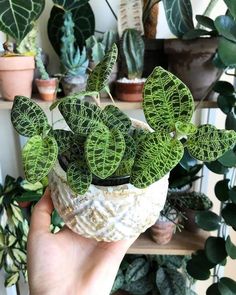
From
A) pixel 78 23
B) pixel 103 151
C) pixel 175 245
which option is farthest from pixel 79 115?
pixel 175 245

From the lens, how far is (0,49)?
0.96m

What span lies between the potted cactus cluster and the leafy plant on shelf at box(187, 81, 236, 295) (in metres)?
0.37

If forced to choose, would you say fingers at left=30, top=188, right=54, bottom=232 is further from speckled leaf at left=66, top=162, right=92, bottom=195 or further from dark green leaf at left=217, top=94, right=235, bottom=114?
dark green leaf at left=217, top=94, right=235, bottom=114

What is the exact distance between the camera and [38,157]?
0.34 m

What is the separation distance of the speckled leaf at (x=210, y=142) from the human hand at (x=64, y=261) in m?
0.32

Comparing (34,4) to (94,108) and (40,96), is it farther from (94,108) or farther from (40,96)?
(94,108)

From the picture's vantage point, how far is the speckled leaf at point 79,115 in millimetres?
348

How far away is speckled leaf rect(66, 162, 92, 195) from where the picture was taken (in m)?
0.36

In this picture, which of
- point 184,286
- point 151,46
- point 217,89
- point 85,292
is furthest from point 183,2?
point 184,286

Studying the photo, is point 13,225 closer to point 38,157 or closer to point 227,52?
point 38,157

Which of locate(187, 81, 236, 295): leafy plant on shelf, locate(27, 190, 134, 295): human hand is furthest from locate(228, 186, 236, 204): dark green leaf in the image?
locate(27, 190, 134, 295): human hand

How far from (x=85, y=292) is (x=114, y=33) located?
70 cm

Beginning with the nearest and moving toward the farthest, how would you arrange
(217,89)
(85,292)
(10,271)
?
(85,292) → (217,89) → (10,271)

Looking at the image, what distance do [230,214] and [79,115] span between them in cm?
60
